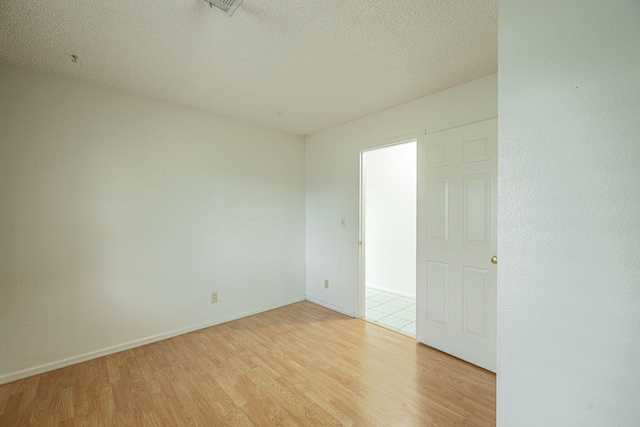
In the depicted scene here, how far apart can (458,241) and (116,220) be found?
321 cm

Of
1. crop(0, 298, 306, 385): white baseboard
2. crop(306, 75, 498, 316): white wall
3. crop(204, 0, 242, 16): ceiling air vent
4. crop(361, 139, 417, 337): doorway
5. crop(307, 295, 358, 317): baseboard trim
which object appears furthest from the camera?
crop(361, 139, 417, 337): doorway

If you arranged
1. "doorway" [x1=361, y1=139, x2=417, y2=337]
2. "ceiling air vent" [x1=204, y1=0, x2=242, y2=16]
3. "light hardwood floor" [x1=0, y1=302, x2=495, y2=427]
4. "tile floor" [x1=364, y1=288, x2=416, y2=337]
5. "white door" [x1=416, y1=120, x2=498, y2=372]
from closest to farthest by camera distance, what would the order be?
"ceiling air vent" [x1=204, y1=0, x2=242, y2=16] < "light hardwood floor" [x1=0, y1=302, x2=495, y2=427] < "white door" [x1=416, y1=120, x2=498, y2=372] < "tile floor" [x1=364, y1=288, x2=416, y2=337] < "doorway" [x1=361, y1=139, x2=417, y2=337]

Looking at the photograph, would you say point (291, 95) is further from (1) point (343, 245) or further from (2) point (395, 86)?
(1) point (343, 245)

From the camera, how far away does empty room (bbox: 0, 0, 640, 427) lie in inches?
31.8

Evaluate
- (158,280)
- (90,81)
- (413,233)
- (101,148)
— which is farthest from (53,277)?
(413,233)

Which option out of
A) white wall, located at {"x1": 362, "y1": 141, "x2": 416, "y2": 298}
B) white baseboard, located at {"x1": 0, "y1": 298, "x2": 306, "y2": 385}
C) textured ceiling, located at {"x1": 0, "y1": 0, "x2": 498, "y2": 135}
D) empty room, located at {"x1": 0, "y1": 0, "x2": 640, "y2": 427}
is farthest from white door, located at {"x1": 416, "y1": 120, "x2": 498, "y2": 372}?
white baseboard, located at {"x1": 0, "y1": 298, "x2": 306, "y2": 385}

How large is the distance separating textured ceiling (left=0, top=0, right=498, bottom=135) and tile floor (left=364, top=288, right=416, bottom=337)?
2564mm

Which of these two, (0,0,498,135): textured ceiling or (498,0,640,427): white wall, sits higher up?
(0,0,498,135): textured ceiling

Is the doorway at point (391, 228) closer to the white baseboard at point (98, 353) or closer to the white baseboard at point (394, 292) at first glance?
the white baseboard at point (394, 292)

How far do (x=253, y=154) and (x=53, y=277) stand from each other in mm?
2262

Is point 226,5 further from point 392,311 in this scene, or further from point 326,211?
point 392,311

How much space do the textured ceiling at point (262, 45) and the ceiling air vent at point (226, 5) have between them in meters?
0.05

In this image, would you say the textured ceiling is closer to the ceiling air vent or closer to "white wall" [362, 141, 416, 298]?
the ceiling air vent

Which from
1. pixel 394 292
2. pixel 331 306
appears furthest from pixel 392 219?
pixel 331 306
